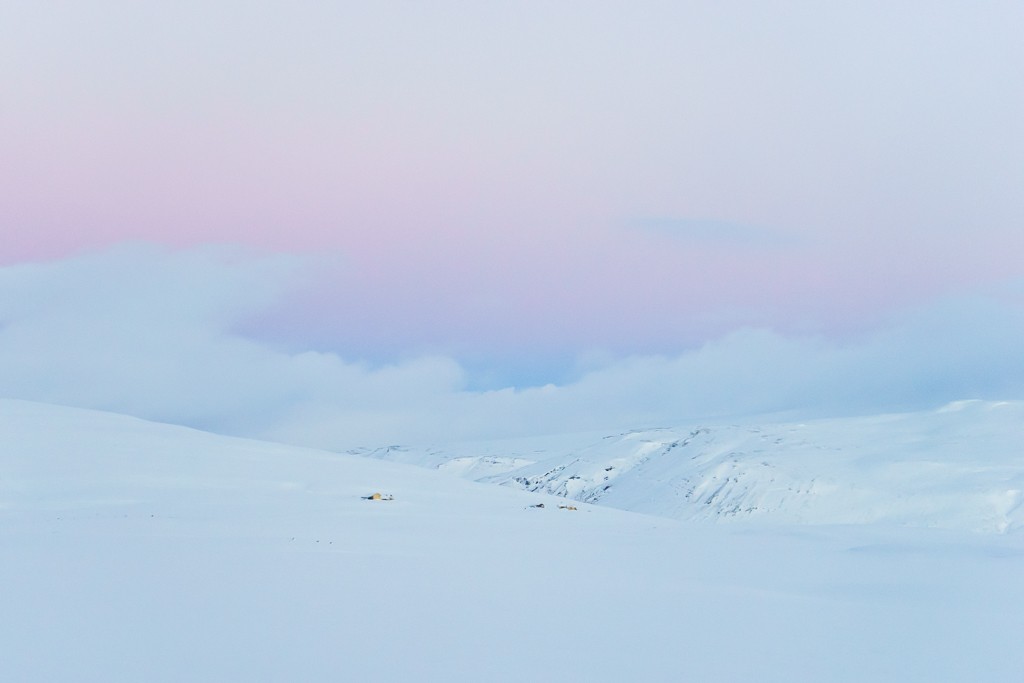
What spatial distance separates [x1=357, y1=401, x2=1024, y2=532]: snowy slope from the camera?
8881 cm

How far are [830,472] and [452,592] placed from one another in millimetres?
99741

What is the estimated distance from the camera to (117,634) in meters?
11.2

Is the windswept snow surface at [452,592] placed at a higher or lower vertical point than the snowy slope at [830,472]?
lower

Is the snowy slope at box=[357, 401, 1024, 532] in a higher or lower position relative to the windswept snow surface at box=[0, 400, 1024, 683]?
higher

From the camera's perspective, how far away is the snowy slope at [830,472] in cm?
8881

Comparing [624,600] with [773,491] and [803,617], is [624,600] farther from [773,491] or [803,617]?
[773,491]

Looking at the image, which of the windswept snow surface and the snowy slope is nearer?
the windswept snow surface

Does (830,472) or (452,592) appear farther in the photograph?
(830,472)

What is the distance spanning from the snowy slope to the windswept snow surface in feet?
232

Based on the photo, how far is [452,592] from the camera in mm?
14203

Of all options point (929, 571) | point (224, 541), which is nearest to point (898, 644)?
point (929, 571)

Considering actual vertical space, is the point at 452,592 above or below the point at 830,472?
below

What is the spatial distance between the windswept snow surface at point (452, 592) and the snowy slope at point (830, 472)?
70.9 m

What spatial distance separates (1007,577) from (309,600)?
1289cm
